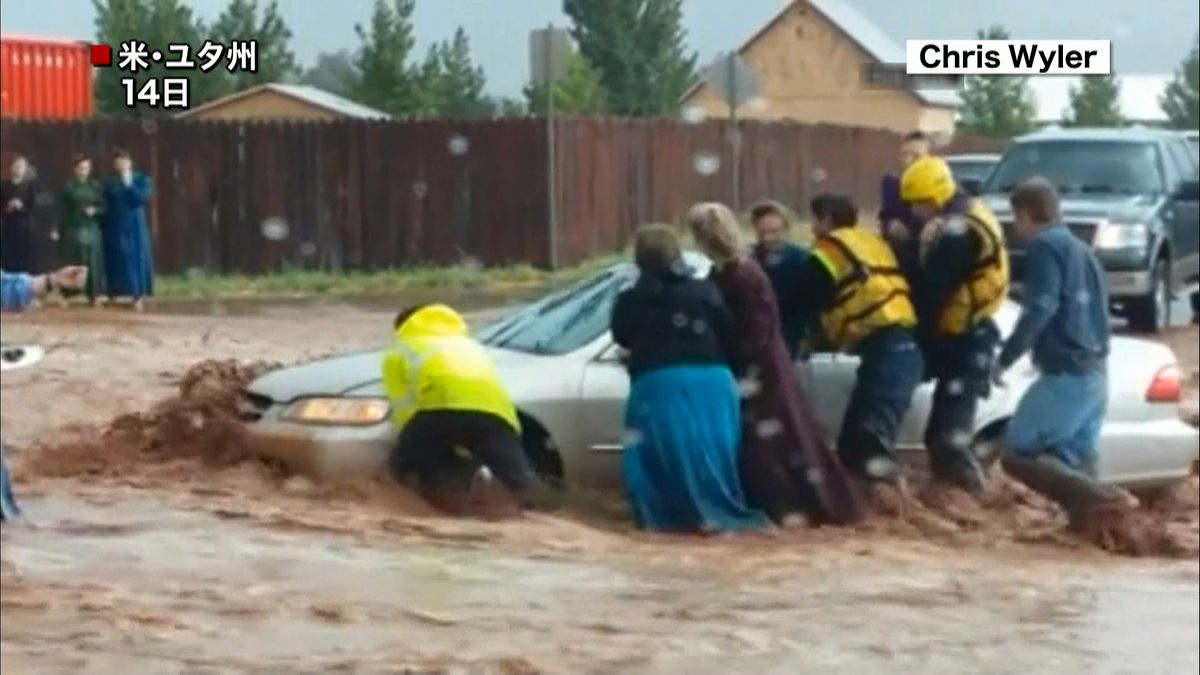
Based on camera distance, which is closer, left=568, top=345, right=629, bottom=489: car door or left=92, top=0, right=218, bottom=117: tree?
left=92, top=0, right=218, bottom=117: tree

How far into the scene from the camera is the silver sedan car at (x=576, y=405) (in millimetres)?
11195

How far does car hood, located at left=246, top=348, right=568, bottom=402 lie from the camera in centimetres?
1131

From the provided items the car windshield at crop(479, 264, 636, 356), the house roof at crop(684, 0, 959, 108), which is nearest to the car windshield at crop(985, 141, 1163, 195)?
the car windshield at crop(479, 264, 636, 356)

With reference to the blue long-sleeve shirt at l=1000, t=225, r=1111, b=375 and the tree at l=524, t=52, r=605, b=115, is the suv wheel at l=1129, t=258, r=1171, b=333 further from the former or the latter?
the tree at l=524, t=52, r=605, b=115

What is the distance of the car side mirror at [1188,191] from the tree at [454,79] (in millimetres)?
12403

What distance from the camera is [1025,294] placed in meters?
10.8

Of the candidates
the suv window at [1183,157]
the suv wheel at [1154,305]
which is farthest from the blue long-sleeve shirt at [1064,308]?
the suv window at [1183,157]

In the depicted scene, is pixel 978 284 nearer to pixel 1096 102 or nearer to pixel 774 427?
pixel 774 427

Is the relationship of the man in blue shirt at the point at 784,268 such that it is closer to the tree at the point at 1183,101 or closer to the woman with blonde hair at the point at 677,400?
the woman with blonde hair at the point at 677,400

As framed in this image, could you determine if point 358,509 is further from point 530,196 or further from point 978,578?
point 530,196

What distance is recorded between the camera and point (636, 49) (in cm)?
851

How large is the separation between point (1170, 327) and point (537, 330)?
1124cm

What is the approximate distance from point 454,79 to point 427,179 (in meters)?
11.9

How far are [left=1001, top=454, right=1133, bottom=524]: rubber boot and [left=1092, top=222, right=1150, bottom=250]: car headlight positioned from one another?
9591mm
